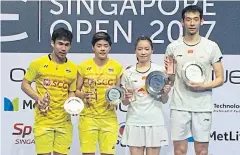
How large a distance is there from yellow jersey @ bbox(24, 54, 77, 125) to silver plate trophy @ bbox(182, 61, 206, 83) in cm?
98

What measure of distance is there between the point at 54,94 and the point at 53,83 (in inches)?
3.7

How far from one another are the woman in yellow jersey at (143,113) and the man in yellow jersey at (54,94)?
0.53 metres

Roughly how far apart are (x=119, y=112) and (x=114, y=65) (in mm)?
790

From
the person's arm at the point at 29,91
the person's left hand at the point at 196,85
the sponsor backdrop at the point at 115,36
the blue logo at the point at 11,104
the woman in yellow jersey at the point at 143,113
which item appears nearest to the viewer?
the person's left hand at the point at 196,85

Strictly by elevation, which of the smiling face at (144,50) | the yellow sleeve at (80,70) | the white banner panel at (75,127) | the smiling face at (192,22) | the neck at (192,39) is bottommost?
the white banner panel at (75,127)

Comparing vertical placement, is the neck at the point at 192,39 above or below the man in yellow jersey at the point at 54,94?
above

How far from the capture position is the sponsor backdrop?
5.49m

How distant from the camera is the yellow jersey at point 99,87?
4852mm

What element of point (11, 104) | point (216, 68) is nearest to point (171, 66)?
point (216, 68)

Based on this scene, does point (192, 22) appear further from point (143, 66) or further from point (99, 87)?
point (99, 87)

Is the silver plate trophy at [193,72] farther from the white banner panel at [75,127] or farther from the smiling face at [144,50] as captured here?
the white banner panel at [75,127]

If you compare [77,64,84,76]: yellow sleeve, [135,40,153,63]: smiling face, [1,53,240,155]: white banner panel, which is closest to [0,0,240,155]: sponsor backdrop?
[1,53,240,155]: white banner panel

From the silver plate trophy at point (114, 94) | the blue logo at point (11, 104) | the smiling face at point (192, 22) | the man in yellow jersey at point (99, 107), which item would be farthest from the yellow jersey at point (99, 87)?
the blue logo at point (11, 104)

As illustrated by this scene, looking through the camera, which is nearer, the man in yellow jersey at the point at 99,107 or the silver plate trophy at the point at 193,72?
the silver plate trophy at the point at 193,72
